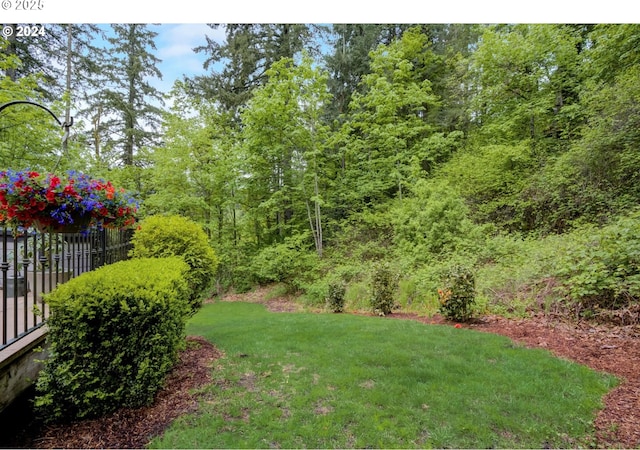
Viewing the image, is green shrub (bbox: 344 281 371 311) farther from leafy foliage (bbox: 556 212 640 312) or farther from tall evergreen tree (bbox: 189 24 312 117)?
tall evergreen tree (bbox: 189 24 312 117)

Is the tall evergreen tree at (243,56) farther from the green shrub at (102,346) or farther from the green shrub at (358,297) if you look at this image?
the green shrub at (102,346)

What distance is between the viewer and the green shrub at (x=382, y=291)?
5.48m

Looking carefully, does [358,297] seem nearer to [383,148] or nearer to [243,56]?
[383,148]

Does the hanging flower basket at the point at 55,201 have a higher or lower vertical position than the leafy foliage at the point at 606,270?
higher

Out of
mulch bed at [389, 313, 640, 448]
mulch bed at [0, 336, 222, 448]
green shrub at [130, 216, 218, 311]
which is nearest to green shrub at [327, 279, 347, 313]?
mulch bed at [389, 313, 640, 448]

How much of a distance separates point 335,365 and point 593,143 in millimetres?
7015

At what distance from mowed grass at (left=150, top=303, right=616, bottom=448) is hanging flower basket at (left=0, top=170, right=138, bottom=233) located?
1707mm

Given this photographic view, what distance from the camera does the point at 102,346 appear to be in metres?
1.92

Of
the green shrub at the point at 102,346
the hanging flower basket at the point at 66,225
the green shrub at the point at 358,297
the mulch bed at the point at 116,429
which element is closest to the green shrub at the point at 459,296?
the green shrub at the point at 358,297

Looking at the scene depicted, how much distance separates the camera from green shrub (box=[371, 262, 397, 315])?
548 centimetres

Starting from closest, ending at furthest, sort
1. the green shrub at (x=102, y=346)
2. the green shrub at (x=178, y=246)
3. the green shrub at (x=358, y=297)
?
the green shrub at (x=102, y=346)
the green shrub at (x=178, y=246)
the green shrub at (x=358, y=297)

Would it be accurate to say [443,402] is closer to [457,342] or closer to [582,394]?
[582,394]

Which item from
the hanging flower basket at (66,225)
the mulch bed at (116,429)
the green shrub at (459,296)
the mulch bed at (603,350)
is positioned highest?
the hanging flower basket at (66,225)

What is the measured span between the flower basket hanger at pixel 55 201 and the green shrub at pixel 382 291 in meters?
4.26
